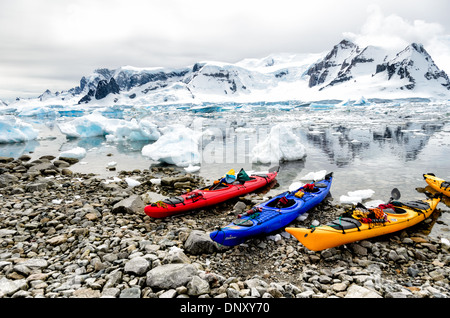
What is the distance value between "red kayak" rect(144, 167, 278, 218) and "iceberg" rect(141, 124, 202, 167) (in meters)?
4.55

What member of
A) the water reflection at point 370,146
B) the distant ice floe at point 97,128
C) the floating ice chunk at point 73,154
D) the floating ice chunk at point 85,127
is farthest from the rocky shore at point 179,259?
the floating ice chunk at point 85,127

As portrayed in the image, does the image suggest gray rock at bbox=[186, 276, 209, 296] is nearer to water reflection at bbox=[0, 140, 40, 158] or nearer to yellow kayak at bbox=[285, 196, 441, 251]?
yellow kayak at bbox=[285, 196, 441, 251]

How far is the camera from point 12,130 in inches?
869

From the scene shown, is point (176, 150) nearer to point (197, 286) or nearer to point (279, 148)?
point (279, 148)

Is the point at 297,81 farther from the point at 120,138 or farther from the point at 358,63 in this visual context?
the point at 120,138

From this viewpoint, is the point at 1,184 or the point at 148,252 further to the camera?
the point at 1,184

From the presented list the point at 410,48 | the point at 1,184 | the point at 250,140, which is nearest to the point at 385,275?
the point at 1,184

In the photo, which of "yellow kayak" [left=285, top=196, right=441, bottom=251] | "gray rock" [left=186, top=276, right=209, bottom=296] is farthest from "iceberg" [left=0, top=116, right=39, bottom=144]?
"yellow kayak" [left=285, top=196, right=441, bottom=251]

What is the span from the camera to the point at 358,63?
142 metres

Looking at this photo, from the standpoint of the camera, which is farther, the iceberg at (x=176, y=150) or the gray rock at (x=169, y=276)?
the iceberg at (x=176, y=150)

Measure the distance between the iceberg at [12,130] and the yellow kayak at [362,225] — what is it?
25.6 m

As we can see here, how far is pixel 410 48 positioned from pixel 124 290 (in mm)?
159108

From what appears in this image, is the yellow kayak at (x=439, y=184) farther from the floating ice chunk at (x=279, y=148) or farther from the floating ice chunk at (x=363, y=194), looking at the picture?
the floating ice chunk at (x=279, y=148)

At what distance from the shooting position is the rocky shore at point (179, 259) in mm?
3295
